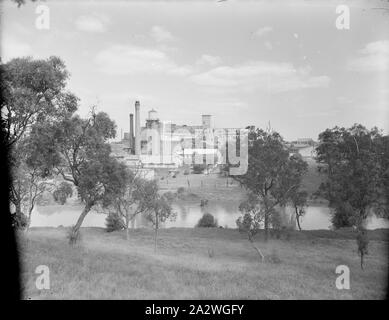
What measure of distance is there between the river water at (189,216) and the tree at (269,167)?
441 inches

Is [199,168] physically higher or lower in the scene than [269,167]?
lower

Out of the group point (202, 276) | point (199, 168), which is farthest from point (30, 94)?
point (199, 168)

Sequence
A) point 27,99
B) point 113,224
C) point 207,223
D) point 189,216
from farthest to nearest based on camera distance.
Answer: point 189,216 → point 207,223 → point 113,224 → point 27,99

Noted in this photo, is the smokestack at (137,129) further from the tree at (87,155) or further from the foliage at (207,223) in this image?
the tree at (87,155)

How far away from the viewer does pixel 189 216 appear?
4522cm

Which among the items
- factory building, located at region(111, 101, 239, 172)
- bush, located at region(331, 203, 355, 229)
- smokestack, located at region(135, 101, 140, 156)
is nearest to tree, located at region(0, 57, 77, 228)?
bush, located at region(331, 203, 355, 229)

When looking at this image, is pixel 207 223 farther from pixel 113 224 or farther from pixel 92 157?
pixel 92 157

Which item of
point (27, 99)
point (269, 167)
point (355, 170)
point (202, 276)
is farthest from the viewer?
point (355, 170)

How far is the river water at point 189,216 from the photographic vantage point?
4081 cm

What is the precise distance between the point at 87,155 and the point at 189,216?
2798cm

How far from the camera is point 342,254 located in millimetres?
24531

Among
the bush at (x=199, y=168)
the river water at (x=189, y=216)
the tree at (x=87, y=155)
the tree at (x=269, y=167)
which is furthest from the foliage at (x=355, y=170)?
the bush at (x=199, y=168)

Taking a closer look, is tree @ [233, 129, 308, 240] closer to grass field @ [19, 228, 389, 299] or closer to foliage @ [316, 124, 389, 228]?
foliage @ [316, 124, 389, 228]
